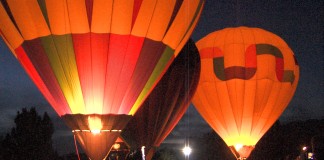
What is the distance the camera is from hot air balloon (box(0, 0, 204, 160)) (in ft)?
32.2

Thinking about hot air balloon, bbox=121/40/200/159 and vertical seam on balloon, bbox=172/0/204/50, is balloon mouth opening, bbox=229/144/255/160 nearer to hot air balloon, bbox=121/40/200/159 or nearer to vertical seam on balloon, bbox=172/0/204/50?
hot air balloon, bbox=121/40/200/159

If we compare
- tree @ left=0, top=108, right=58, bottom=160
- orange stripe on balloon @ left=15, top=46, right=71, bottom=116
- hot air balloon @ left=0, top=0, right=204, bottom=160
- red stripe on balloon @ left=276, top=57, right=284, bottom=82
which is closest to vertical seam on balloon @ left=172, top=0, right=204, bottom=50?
hot air balloon @ left=0, top=0, right=204, bottom=160

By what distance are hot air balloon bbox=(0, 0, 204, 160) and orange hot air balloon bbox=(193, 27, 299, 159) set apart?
5477 mm

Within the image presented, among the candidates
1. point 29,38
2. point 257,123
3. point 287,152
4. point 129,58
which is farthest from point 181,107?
point 287,152

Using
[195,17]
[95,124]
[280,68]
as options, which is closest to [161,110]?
[195,17]

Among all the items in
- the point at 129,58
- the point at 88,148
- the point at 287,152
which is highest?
the point at 287,152

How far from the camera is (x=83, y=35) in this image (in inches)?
388

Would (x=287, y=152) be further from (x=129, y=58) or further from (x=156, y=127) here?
(x=129, y=58)

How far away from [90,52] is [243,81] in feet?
21.7

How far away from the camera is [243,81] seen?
15.5 m

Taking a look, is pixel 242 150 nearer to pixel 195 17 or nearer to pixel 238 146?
pixel 238 146

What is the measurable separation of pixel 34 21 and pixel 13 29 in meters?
0.63

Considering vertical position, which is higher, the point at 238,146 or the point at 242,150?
the point at 238,146

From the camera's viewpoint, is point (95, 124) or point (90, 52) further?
point (90, 52)
